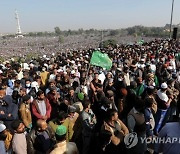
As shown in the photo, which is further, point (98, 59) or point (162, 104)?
point (98, 59)

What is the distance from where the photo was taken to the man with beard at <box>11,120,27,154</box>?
392 cm

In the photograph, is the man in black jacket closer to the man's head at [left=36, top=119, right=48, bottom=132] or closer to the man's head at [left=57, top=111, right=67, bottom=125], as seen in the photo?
the man's head at [left=36, top=119, right=48, bottom=132]

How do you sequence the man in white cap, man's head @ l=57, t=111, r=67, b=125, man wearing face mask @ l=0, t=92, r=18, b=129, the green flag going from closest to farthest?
man's head @ l=57, t=111, r=67, b=125 < man wearing face mask @ l=0, t=92, r=18, b=129 < the man in white cap < the green flag

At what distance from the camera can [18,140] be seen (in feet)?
12.9

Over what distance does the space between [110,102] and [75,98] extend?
1.18 meters

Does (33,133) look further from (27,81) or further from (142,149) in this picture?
(27,81)

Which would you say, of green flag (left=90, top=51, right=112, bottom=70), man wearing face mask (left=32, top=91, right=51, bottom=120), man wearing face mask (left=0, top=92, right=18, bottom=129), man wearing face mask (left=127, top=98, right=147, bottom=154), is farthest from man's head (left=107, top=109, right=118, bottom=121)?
green flag (left=90, top=51, right=112, bottom=70)

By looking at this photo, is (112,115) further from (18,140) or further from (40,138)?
(18,140)

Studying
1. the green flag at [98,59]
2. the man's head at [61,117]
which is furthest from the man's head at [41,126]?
the green flag at [98,59]

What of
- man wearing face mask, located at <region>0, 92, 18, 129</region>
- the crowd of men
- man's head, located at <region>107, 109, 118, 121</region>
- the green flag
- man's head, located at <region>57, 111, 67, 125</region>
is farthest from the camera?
the green flag

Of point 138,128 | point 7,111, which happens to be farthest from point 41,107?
point 138,128

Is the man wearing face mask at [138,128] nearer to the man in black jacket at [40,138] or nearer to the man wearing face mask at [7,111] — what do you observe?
the man in black jacket at [40,138]

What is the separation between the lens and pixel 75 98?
6.16 metres

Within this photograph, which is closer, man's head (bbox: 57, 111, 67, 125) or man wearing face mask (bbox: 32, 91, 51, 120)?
man's head (bbox: 57, 111, 67, 125)
